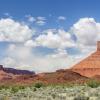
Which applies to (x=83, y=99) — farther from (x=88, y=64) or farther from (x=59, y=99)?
(x=88, y=64)

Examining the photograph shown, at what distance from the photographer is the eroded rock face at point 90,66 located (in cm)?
17730

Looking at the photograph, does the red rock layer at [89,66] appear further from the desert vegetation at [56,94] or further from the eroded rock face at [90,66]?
the desert vegetation at [56,94]

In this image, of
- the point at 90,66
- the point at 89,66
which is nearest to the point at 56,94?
the point at 90,66

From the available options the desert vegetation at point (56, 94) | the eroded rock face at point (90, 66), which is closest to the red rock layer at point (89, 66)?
the eroded rock face at point (90, 66)

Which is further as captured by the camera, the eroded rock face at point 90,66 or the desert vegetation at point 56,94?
the eroded rock face at point 90,66

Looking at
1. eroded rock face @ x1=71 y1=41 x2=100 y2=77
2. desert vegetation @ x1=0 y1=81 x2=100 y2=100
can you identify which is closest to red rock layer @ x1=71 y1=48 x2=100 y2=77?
eroded rock face @ x1=71 y1=41 x2=100 y2=77

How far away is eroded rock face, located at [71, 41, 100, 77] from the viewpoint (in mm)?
177300

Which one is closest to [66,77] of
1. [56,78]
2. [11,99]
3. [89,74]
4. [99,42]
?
[56,78]

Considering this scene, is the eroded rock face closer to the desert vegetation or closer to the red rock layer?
the red rock layer

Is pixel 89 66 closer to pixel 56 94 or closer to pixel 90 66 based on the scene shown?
pixel 90 66

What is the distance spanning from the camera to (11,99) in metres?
33.0

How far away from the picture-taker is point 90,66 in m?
181

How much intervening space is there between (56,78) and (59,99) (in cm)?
10525

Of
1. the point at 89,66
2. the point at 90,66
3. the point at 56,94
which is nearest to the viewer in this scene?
the point at 56,94
